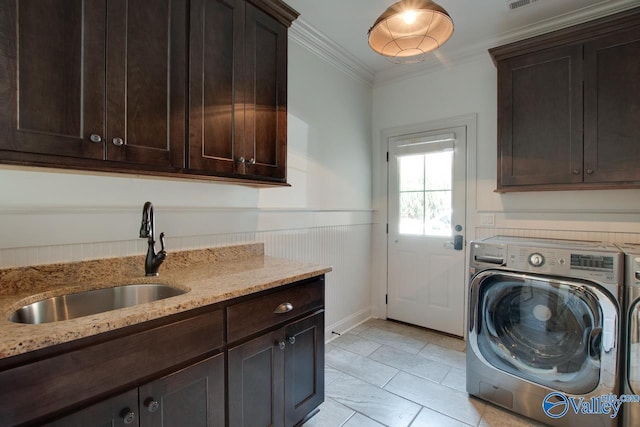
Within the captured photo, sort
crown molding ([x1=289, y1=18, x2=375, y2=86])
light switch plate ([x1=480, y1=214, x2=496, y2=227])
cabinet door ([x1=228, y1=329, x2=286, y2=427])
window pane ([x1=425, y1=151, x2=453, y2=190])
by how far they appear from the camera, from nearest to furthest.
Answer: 1. cabinet door ([x1=228, y1=329, x2=286, y2=427])
2. crown molding ([x1=289, y1=18, x2=375, y2=86])
3. light switch plate ([x1=480, y1=214, x2=496, y2=227])
4. window pane ([x1=425, y1=151, x2=453, y2=190])

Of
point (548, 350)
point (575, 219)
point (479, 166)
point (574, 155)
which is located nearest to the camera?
point (548, 350)

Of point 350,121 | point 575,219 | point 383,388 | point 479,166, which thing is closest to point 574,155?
point 575,219

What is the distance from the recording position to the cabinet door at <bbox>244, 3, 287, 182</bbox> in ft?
5.65

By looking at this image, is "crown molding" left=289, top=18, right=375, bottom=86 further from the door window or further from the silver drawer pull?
the silver drawer pull

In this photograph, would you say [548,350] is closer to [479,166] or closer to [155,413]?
[479,166]

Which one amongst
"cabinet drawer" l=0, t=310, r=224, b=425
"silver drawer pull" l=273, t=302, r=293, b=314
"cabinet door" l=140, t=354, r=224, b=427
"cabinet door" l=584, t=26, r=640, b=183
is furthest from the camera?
"cabinet door" l=584, t=26, r=640, b=183

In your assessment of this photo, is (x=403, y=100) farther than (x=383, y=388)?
Yes

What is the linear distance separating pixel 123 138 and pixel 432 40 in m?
1.63

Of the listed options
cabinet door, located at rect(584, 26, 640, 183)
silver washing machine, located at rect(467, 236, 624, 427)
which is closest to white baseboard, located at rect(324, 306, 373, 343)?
silver washing machine, located at rect(467, 236, 624, 427)

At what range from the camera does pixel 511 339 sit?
1.92 meters

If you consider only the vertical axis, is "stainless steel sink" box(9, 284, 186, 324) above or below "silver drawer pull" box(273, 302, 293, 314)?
above

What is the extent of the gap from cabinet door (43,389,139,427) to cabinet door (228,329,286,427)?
37cm

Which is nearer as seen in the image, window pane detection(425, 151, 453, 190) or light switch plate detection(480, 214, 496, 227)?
light switch plate detection(480, 214, 496, 227)

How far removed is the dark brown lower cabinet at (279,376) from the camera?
131 cm
